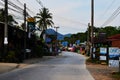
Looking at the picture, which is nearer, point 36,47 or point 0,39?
point 0,39

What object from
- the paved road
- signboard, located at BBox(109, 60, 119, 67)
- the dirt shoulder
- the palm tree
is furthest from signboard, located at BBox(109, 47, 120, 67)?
the palm tree

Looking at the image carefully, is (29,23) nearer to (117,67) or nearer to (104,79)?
(117,67)

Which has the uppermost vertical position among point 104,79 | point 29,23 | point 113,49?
point 29,23

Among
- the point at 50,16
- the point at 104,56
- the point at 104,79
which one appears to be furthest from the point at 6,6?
the point at 50,16

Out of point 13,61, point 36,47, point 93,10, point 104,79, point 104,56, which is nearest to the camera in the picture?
point 104,79

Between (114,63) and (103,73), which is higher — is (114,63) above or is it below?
above

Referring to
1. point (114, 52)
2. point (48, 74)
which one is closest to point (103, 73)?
point (114, 52)

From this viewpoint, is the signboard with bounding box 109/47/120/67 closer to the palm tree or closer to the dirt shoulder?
the dirt shoulder

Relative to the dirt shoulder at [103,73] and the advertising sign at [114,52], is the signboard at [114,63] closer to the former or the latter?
the advertising sign at [114,52]

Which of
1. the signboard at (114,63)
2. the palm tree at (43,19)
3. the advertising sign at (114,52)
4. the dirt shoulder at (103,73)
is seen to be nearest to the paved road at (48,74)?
the dirt shoulder at (103,73)

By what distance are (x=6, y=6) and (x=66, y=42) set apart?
15393 centimetres

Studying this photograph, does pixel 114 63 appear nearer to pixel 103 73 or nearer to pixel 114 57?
pixel 114 57

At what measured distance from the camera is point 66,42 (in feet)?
630

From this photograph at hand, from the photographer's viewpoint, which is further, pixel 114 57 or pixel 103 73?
pixel 103 73
